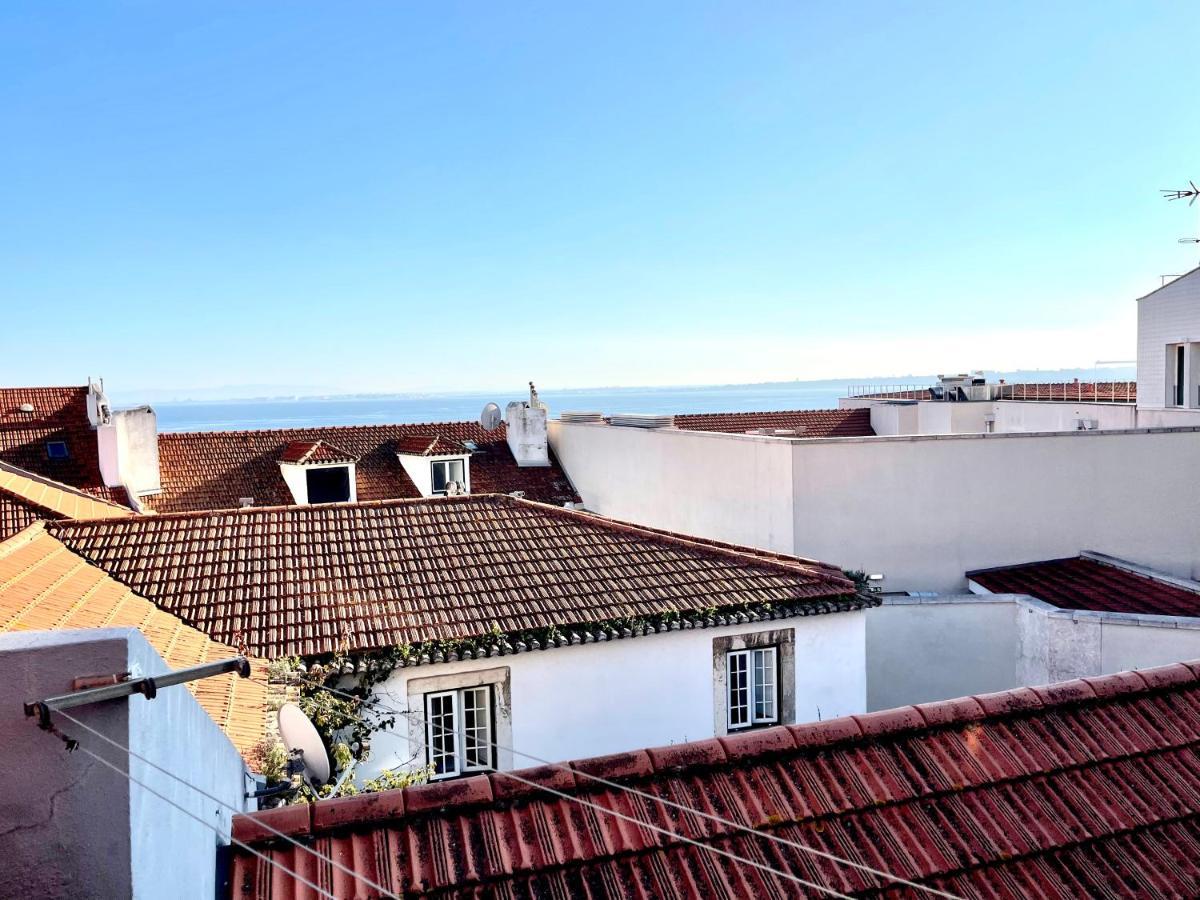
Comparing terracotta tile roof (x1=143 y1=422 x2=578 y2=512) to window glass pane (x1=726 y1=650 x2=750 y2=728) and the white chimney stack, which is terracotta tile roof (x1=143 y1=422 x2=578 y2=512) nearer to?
the white chimney stack

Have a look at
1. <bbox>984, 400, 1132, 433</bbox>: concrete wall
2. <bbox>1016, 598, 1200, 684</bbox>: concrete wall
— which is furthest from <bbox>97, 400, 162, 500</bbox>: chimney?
<bbox>984, 400, 1132, 433</bbox>: concrete wall

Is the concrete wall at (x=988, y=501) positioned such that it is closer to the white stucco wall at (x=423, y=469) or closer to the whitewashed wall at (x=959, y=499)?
the whitewashed wall at (x=959, y=499)

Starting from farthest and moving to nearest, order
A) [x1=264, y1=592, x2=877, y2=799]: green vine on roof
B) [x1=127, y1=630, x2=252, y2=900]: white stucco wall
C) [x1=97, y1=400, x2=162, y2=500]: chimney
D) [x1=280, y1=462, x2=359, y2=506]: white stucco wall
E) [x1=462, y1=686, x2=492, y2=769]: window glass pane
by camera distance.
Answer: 1. [x1=280, y1=462, x2=359, y2=506]: white stucco wall
2. [x1=97, y1=400, x2=162, y2=500]: chimney
3. [x1=462, y1=686, x2=492, y2=769]: window glass pane
4. [x1=264, y1=592, x2=877, y2=799]: green vine on roof
5. [x1=127, y1=630, x2=252, y2=900]: white stucco wall

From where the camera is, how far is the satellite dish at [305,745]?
27.0 ft

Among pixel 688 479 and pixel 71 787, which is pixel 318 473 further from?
pixel 71 787

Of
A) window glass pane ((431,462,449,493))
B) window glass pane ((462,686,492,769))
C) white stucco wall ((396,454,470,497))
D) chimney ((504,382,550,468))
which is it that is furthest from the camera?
chimney ((504,382,550,468))

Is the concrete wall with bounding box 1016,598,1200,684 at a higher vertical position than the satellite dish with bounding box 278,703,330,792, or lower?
lower

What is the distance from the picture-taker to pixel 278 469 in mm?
26609

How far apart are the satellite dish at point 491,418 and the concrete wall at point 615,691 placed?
19.7 metres

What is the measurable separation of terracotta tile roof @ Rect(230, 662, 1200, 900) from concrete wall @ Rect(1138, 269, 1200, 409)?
61.5 feet

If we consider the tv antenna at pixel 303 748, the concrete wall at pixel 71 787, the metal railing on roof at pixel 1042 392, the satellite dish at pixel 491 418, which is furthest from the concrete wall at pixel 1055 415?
the concrete wall at pixel 71 787

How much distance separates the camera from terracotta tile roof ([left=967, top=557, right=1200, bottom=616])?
1530 cm

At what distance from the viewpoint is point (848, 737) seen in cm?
634

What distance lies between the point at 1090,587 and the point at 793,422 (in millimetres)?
15460
